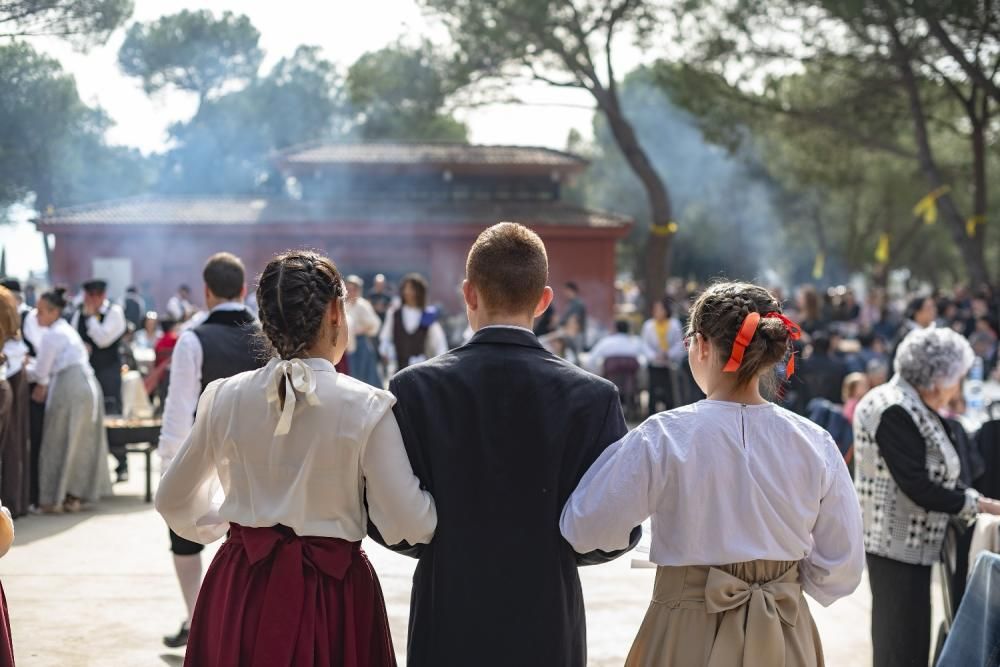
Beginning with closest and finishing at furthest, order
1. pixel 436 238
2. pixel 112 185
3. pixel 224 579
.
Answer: pixel 224 579 < pixel 112 185 < pixel 436 238

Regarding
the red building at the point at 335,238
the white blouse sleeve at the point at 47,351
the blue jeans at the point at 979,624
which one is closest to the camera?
the blue jeans at the point at 979,624

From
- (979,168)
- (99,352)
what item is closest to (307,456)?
(99,352)

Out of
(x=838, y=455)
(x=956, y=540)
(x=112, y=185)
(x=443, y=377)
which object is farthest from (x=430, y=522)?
(x=112, y=185)

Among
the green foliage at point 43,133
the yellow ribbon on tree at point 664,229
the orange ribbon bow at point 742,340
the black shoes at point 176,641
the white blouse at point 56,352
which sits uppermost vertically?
the green foliage at point 43,133

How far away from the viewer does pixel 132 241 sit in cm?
2617

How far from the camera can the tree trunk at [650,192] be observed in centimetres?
2114

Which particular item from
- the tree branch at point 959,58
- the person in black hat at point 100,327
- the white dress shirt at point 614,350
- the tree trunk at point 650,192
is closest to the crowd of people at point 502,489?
the person in black hat at point 100,327

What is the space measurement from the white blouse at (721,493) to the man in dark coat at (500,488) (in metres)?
0.08

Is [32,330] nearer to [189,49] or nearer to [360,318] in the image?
[360,318]

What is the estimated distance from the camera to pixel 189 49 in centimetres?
1568

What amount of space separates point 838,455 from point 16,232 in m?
7.64

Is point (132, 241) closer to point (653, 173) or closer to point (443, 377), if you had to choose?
point (653, 173)

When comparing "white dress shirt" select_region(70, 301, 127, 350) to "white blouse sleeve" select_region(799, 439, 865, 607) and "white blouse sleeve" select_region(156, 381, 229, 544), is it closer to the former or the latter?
"white blouse sleeve" select_region(156, 381, 229, 544)

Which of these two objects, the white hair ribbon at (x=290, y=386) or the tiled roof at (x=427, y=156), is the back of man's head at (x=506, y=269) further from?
the tiled roof at (x=427, y=156)
